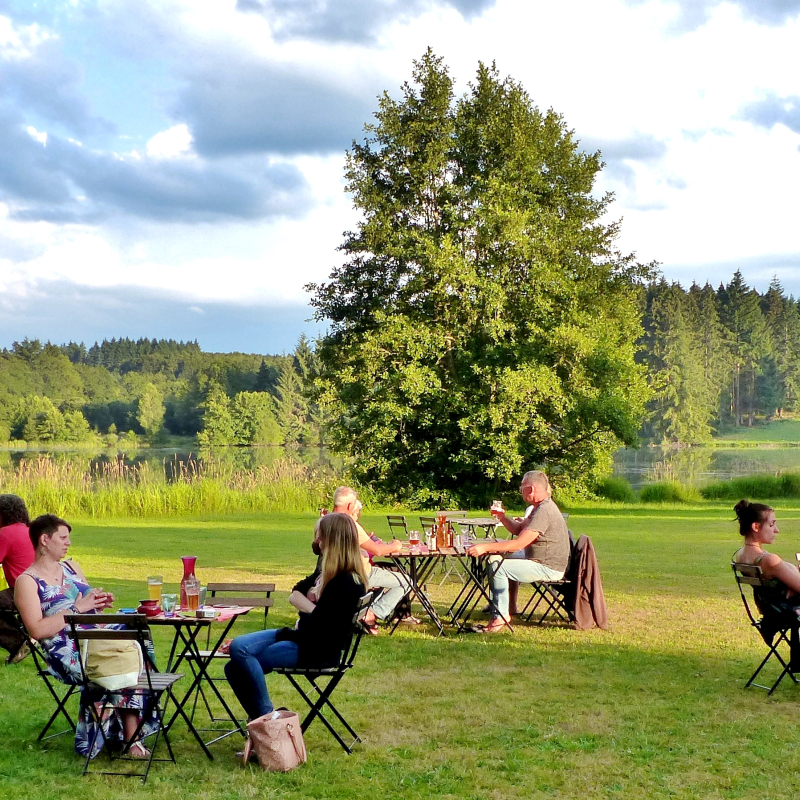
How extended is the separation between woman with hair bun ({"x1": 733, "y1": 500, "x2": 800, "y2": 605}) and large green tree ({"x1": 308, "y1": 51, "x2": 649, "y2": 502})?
67.5 ft

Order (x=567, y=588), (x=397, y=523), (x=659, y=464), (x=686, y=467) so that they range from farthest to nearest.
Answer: (x=659, y=464)
(x=686, y=467)
(x=397, y=523)
(x=567, y=588)

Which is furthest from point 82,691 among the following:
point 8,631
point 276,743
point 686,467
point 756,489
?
point 686,467

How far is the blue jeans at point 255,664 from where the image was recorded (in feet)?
15.2

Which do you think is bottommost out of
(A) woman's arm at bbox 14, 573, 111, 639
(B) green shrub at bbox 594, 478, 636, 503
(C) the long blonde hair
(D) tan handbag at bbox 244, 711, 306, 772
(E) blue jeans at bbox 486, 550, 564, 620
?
(B) green shrub at bbox 594, 478, 636, 503

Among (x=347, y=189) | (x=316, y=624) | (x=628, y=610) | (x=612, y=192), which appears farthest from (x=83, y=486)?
(x=612, y=192)

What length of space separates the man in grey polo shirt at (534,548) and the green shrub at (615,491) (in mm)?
21152

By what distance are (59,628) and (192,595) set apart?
26.1 inches

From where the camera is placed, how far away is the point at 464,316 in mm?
29000

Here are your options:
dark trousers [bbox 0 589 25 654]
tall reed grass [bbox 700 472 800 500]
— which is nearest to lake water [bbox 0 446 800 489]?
tall reed grass [bbox 700 472 800 500]

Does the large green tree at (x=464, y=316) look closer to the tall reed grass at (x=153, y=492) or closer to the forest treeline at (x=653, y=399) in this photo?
the tall reed grass at (x=153, y=492)

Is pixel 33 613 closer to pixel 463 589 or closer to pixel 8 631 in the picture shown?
pixel 8 631

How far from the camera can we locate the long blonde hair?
4.72 m

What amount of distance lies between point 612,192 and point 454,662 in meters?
→ 28.1

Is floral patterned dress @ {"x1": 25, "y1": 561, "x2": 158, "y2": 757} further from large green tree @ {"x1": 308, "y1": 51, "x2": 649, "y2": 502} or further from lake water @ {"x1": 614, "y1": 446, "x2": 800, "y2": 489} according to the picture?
lake water @ {"x1": 614, "y1": 446, "x2": 800, "y2": 489}
